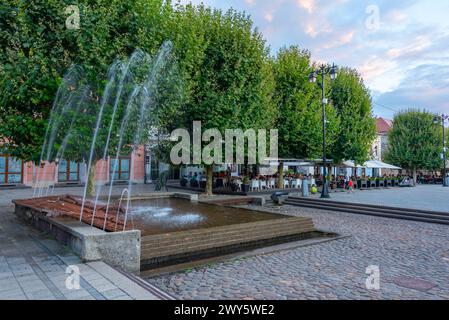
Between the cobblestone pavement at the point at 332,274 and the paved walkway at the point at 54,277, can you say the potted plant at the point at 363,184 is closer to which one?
the cobblestone pavement at the point at 332,274

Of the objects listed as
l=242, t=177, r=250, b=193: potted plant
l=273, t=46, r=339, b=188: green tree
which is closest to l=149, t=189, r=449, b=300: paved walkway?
l=242, t=177, r=250, b=193: potted plant

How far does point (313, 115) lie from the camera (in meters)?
24.3

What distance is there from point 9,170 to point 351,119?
32.1m

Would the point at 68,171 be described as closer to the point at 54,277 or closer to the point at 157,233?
the point at 157,233

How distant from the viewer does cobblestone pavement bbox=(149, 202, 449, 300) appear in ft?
17.6

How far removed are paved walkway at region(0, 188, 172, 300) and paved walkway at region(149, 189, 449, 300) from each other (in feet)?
3.35

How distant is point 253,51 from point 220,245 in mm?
14025

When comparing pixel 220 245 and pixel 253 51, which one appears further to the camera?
pixel 253 51

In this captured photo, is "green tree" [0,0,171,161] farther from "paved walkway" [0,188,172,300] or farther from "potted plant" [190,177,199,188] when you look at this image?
"potted plant" [190,177,199,188]

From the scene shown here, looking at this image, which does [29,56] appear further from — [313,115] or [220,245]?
[313,115]

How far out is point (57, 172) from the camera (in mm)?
31484

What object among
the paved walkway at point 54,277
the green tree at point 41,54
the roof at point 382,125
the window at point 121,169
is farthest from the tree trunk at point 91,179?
the roof at point 382,125

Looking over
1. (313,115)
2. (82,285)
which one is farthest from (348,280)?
(313,115)

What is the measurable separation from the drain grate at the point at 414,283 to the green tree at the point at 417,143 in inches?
1653
